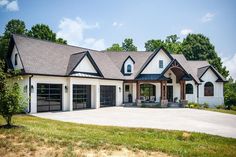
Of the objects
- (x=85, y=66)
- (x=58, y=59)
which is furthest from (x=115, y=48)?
(x=58, y=59)

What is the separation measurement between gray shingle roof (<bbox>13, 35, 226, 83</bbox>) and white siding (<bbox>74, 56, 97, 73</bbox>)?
0.60 metres

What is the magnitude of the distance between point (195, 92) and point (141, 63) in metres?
9.10

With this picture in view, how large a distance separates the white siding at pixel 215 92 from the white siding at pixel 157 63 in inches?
300

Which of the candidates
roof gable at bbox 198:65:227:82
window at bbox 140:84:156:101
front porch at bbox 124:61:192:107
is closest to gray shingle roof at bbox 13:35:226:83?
roof gable at bbox 198:65:227:82

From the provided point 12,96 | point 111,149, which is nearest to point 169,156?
point 111,149

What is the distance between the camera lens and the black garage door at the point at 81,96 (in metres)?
26.9

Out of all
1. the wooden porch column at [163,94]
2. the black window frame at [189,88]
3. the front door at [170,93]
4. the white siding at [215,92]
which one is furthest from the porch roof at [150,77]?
the white siding at [215,92]

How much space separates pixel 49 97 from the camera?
78.6 feet

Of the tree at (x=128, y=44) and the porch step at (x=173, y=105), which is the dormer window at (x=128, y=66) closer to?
the porch step at (x=173, y=105)

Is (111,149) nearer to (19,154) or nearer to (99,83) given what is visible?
(19,154)

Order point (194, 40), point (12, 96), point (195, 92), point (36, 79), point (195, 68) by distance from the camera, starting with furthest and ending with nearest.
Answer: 1. point (194, 40)
2. point (195, 68)
3. point (195, 92)
4. point (36, 79)
5. point (12, 96)

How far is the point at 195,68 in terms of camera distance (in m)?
39.0

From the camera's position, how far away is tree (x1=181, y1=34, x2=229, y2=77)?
5765 centimetres

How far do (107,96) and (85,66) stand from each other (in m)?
5.70
